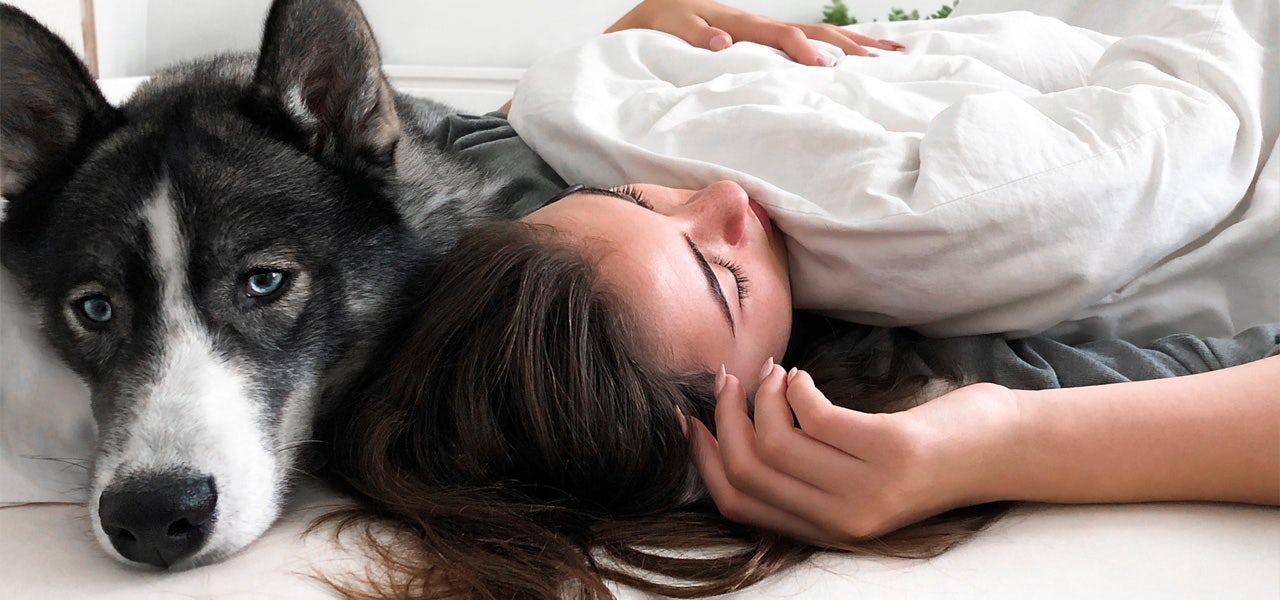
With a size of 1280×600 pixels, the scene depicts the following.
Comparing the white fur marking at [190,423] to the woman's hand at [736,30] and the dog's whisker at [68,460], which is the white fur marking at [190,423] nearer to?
the dog's whisker at [68,460]

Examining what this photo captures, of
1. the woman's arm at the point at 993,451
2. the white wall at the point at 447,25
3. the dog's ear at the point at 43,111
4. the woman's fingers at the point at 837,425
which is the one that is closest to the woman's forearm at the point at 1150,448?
the woman's arm at the point at 993,451

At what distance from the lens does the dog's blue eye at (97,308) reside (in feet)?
2.99

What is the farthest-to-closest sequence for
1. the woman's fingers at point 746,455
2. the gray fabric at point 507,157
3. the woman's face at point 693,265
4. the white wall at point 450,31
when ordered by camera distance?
the white wall at point 450,31 → the gray fabric at point 507,157 → the woman's face at point 693,265 → the woman's fingers at point 746,455

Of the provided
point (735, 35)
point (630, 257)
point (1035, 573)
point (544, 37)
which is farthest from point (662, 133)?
point (544, 37)

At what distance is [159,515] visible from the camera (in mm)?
767

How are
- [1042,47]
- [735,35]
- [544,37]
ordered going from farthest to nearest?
[544,37] < [735,35] < [1042,47]

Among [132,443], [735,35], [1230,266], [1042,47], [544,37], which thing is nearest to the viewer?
[132,443]

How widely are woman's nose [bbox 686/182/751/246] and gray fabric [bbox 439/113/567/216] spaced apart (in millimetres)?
292

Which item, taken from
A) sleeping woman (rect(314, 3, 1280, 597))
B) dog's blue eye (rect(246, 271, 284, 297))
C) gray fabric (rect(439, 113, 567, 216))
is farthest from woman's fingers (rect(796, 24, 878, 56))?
dog's blue eye (rect(246, 271, 284, 297))

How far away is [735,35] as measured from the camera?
5.99ft

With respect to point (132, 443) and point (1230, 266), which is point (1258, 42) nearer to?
point (1230, 266)

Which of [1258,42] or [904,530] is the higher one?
[1258,42]

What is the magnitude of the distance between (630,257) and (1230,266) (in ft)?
2.67

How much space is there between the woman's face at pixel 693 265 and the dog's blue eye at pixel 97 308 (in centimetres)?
44
